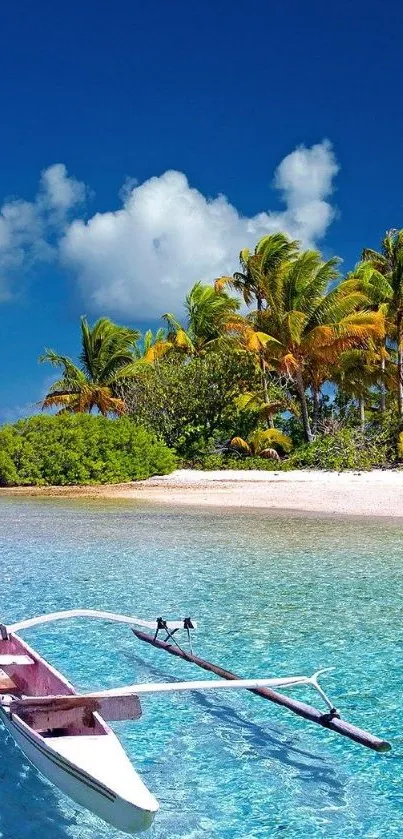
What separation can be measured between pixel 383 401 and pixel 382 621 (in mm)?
24581

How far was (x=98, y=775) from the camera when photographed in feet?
11.2

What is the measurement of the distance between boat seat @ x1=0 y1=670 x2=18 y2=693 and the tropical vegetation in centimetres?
2066

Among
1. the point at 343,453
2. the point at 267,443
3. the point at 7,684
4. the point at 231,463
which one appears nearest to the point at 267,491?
the point at 343,453

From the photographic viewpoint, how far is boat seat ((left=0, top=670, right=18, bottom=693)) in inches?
193

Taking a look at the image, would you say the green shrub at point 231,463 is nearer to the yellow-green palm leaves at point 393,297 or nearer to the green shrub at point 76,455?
the green shrub at point 76,455

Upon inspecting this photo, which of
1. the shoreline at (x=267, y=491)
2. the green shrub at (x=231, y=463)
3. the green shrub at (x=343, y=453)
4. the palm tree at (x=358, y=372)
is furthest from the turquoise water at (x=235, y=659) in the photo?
the palm tree at (x=358, y=372)

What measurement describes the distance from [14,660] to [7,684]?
0.17 meters

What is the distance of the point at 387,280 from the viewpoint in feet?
95.0

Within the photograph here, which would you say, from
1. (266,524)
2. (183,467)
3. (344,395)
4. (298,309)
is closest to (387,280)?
(298,309)

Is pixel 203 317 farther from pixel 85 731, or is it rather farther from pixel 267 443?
pixel 85 731

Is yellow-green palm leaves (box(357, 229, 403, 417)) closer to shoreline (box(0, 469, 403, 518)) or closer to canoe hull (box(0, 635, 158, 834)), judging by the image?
shoreline (box(0, 469, 403, 518))

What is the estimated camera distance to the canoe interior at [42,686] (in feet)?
13.0

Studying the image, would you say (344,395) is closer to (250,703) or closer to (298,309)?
(298,309)

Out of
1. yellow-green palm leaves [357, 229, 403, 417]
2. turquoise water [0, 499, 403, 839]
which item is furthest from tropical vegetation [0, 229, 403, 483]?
turquoise water [0, 499, 403, 839]
